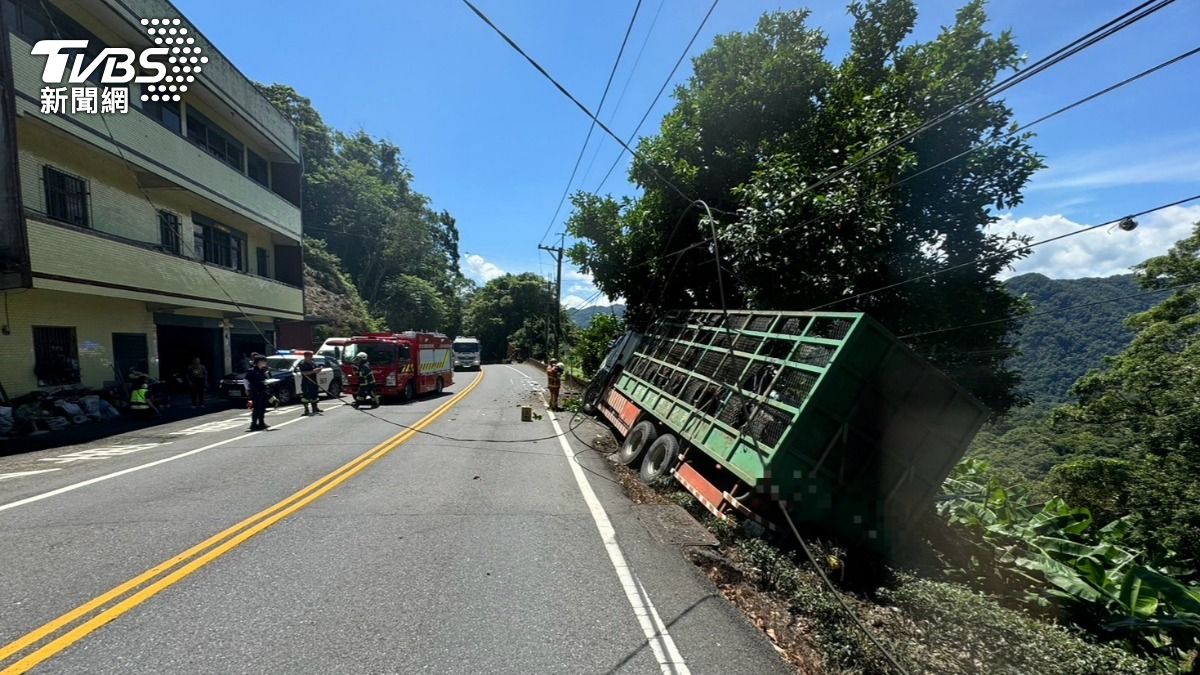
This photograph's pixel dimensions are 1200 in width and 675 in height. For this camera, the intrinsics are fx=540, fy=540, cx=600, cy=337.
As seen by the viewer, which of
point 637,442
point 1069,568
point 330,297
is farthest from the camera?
point 330,297

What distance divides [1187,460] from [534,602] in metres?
20.2

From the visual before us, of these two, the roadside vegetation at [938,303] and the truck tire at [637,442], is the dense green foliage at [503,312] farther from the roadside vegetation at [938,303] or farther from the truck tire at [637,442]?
the truck tire at [637,442]

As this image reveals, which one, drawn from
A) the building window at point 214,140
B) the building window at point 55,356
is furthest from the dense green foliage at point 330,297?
the building window at point 55,356

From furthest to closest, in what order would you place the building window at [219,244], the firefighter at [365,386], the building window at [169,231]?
the building window at [219,244] → the firefighter at [365,386] → the building window at [169,231]

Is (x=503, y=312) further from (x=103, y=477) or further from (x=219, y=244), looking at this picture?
(x=103, y=477)

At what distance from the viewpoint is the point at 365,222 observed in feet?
160

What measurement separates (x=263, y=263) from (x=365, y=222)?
26.7 meters

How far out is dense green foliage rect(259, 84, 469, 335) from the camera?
47125 millimetres

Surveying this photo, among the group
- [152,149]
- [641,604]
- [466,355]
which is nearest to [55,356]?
[152,149]

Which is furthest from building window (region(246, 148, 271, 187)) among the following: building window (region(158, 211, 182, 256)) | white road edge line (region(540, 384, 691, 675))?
white road edge line (region(540, 384, 691, 675))

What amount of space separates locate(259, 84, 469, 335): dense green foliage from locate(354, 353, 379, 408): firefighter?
1322 inches

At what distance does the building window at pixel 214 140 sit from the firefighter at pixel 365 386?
9.04 metres

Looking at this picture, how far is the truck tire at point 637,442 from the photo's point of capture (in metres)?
8.98

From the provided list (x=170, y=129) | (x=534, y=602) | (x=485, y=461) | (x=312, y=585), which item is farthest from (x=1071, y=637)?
(x=170, y=129)
